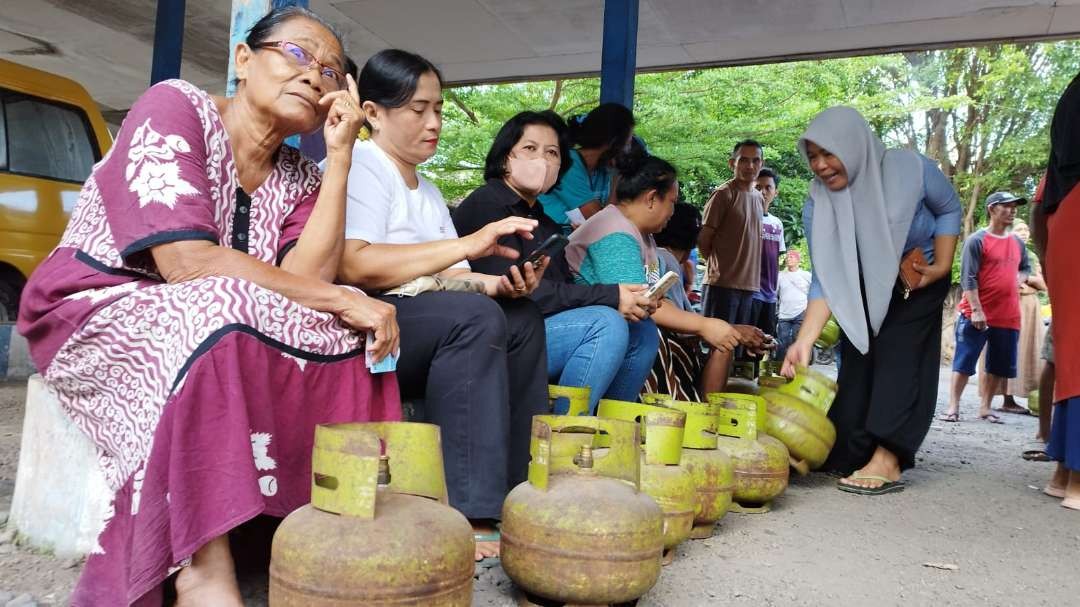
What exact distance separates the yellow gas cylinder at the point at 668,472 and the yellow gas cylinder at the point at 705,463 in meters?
0.24

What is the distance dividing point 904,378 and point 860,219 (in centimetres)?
80

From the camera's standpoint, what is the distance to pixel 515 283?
2.60 meters

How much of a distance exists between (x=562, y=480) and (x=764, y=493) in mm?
1504

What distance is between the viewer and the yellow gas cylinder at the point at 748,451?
3.20 meters

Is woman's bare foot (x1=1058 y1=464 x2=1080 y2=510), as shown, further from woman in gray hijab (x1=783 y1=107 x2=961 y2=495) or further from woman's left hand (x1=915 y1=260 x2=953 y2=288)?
woman's left hand (x1=915 y1=260 x2=953 y2=288)

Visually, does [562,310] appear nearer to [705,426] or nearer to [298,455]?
[705,426]

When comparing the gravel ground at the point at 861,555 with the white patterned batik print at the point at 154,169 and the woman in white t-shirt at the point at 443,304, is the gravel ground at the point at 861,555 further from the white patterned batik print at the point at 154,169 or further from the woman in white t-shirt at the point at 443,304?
the white patterned batik print at the point at 154,169

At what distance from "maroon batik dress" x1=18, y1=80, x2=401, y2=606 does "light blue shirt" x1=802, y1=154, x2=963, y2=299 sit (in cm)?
294

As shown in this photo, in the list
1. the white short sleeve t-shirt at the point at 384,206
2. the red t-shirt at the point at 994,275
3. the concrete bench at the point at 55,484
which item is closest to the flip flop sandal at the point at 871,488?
the white short sleeve t-shirt at the point at 384,206

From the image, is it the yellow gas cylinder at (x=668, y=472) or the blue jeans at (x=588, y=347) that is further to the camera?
the blue jeans at (x=588, y=347)

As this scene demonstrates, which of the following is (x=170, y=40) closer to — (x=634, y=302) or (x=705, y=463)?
(x=634, y=302)

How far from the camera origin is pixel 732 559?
2689 millimetres

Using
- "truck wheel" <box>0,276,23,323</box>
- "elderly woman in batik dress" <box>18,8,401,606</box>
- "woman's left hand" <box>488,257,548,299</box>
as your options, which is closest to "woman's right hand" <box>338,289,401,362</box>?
"elderly woman in batik dress" <box>18,8,401,606</box>

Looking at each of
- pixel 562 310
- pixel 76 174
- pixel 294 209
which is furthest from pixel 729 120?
pixel 294 209
